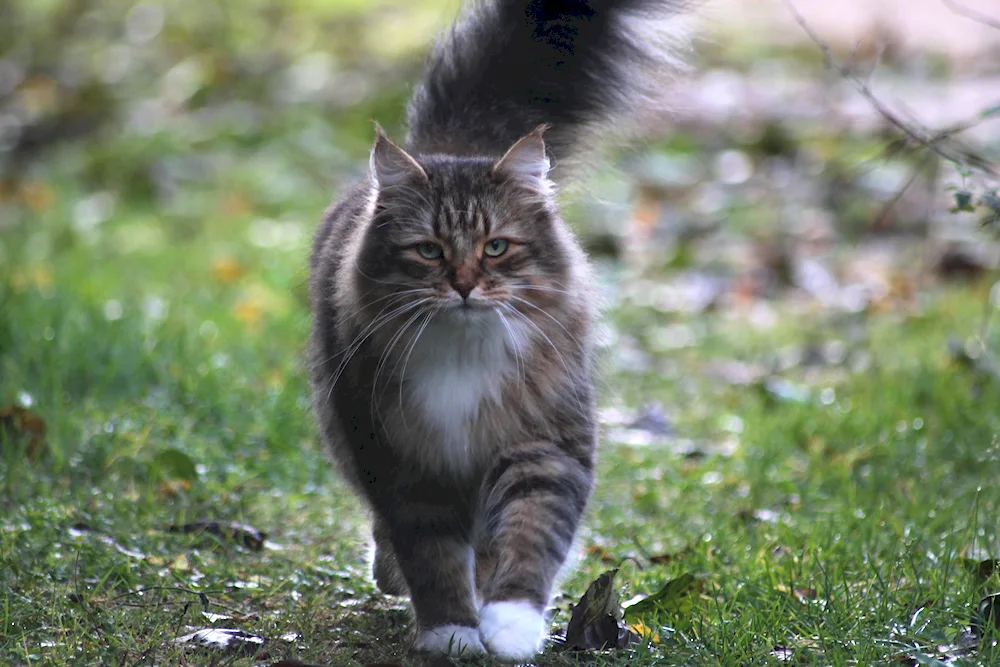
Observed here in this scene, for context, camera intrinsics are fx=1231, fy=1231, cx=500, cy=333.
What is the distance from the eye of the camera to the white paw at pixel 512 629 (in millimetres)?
2617

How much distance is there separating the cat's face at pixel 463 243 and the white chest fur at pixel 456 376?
0.05m

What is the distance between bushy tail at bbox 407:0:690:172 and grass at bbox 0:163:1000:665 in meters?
0.84

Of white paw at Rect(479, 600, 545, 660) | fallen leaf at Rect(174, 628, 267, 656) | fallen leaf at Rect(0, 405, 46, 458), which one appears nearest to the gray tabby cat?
white paw at Rect(479, 600, 545, 660)

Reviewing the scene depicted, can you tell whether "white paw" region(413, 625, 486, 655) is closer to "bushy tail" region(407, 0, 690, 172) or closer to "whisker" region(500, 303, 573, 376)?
"whisker" region(500, 303, 573, 376)

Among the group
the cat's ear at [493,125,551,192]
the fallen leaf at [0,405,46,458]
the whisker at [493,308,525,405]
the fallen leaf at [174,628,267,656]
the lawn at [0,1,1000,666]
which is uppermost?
the cat's ear at [493,125,551,192]

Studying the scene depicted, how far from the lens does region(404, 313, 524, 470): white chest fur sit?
2816 mm

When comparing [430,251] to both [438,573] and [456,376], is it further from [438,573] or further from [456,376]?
[438,573]

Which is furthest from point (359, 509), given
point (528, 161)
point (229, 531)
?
point (528, 161)

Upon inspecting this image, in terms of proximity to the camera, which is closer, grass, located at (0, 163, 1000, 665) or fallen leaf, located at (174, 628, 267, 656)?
fallen leaf, located at (174, 628, 267, 656)

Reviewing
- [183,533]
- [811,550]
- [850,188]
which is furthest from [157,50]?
[811,550]

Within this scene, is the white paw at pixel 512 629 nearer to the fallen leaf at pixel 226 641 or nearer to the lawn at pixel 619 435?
the lawn at pixel 619 435

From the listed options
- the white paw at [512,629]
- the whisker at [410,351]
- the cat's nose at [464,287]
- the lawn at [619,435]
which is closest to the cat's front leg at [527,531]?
the white paw at [512,629]

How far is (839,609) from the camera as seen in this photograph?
271 centimetres

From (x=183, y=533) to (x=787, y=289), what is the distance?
4.08 metres
